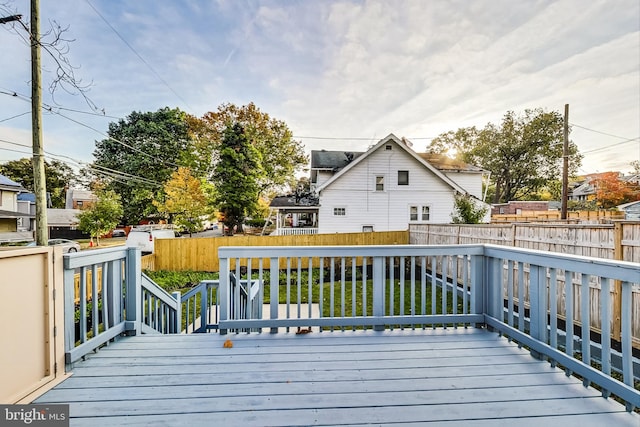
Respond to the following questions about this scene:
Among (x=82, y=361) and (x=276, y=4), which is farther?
(x=276, y=4)

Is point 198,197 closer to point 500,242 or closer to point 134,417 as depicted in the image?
→ point 500,242

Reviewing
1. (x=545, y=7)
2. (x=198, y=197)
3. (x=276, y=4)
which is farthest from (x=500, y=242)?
(x=198, y=197)

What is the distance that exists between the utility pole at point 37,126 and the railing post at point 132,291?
14.1 feet

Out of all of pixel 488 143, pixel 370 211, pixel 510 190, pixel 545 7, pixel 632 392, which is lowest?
pixel 632 392

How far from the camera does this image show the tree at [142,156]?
21.6 meters

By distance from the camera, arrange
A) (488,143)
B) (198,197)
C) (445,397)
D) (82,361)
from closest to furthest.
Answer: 1. (445,397)
2. (82,361)
3. (198,197)
4. (488,143)

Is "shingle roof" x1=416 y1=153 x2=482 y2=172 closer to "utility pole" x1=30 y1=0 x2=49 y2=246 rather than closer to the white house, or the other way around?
the white house

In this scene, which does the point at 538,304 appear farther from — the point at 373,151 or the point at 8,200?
the point at 373,151

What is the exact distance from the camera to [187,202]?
16.8m

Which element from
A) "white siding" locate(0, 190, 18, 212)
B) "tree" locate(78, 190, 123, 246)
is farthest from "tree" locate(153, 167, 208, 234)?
"white siding" locate(0, 190, 18, 212)

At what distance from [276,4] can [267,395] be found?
6657 mm

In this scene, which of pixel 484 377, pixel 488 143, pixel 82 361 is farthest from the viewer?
pixel 488 143

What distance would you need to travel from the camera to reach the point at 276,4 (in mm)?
5824

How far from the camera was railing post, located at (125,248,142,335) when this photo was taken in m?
2.65
